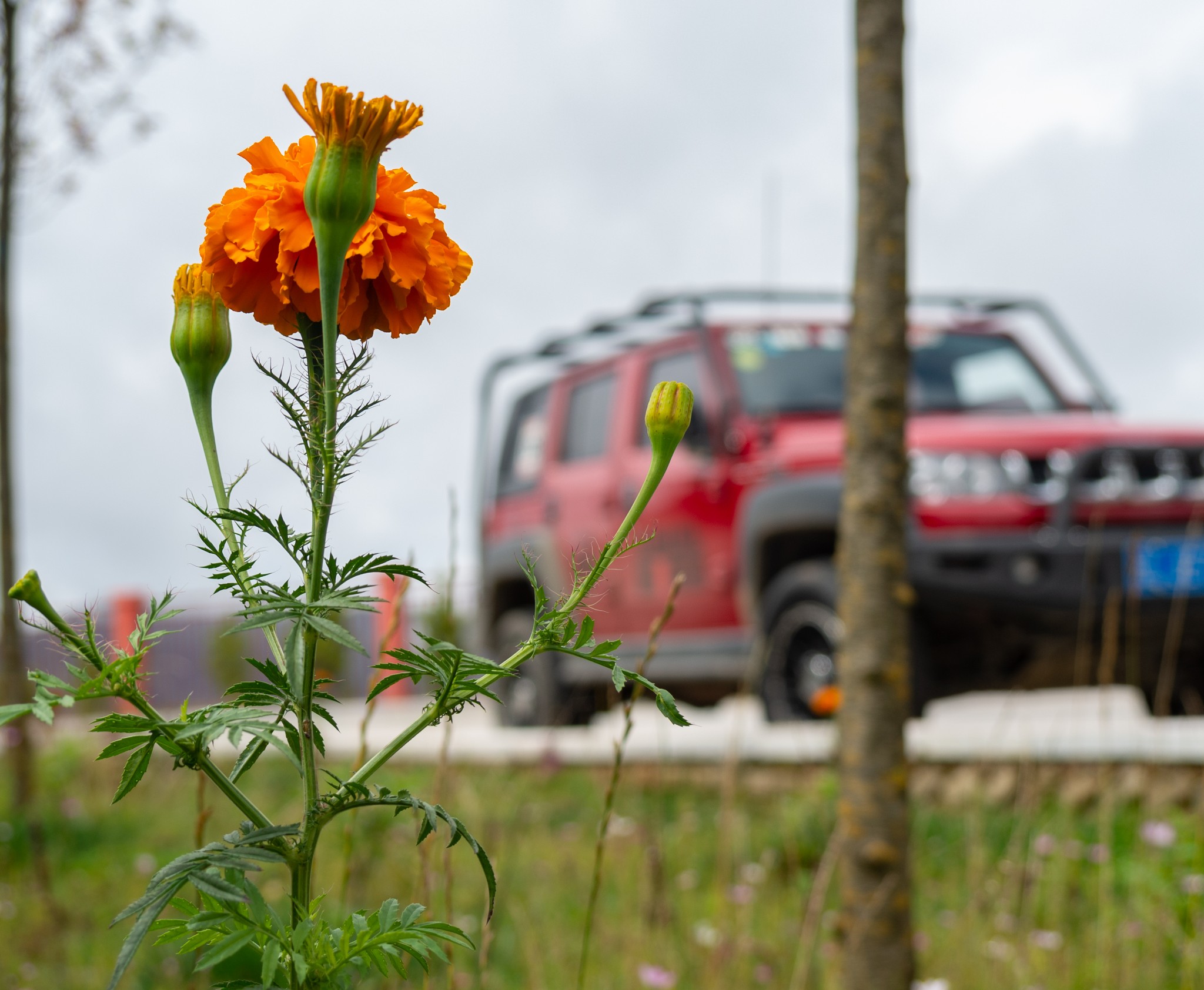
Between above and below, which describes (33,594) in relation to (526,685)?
above

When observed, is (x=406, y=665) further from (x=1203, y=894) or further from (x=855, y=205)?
(x=1203, y=894)

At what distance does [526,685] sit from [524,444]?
1514mm

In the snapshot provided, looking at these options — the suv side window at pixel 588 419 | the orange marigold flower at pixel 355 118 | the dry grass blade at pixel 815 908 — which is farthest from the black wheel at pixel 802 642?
the orange marigold flower at pixel 355 118

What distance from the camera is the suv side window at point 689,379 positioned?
560 cm

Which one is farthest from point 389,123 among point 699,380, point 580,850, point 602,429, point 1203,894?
point 602,429

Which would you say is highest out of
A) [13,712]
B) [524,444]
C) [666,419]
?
[524,444]

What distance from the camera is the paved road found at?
4172 millimetres

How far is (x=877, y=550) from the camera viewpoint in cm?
218

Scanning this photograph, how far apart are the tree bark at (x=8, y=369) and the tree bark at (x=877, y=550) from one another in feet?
11.6

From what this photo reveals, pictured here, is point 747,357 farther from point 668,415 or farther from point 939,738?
point 668,415

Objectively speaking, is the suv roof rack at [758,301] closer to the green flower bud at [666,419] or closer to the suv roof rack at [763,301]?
the suv roof rack at [763,301]

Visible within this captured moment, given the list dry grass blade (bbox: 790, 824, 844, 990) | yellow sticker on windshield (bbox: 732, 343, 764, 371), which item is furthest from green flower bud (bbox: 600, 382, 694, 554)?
yellow sticker on windshield (bbox: 732, 343, 764, 371)

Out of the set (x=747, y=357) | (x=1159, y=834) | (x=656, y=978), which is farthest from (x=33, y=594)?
(x=747, y=357)

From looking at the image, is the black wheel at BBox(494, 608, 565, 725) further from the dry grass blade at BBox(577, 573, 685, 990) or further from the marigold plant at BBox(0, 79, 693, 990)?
the marigold plant at BBox(0, 79, 693, 990)
